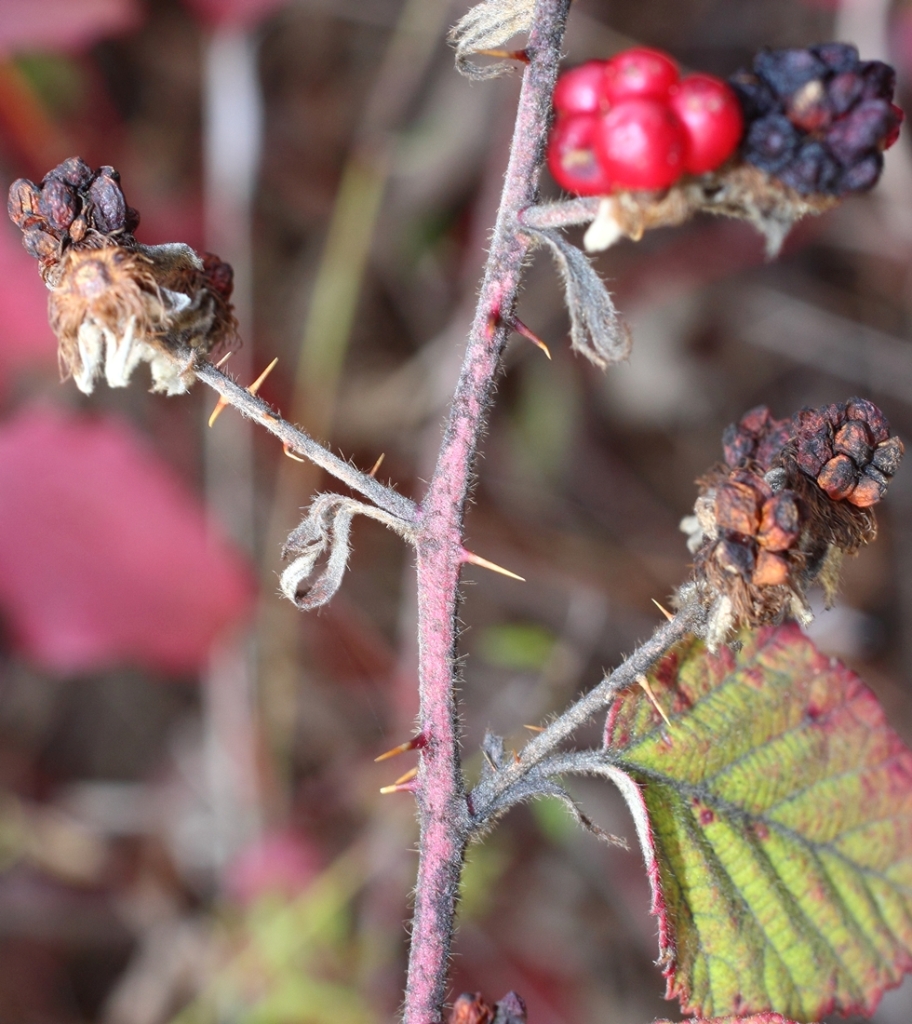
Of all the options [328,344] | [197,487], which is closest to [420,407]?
[328,344]

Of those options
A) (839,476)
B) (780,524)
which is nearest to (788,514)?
(780,524)

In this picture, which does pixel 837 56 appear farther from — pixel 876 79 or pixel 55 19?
pixel 55 19

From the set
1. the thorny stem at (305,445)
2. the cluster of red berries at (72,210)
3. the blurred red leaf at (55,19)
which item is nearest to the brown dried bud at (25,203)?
the cluster of red berries at (72,210)

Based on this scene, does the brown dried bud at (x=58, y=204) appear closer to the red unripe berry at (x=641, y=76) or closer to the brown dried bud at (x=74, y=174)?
the brown dried bud at (x=74, y=174)

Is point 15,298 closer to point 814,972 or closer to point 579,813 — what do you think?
point 579,813

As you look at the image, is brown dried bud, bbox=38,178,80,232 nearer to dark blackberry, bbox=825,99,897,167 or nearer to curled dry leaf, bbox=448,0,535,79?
curled dry leaf, bbox=448,0,535,79

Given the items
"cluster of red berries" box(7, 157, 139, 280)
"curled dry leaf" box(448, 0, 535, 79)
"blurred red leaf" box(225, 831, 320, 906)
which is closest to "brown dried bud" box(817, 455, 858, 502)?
"curled dry leaf" box(448, 0, 535, 79)
